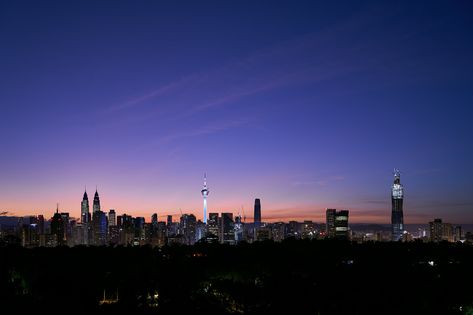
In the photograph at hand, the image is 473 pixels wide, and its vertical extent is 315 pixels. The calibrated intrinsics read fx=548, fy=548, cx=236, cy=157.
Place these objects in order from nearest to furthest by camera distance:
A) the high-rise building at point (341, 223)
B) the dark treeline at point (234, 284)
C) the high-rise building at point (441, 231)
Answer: the dark treeline at point (234, 284) → the high-rise building at point (341, 223) → the high-rise building at point (441, 231)

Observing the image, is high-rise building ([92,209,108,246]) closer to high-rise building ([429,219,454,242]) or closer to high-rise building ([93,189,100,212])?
high-rise building ([93,189,100,212])

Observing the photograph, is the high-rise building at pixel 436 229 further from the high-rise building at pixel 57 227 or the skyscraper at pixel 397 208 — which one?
the high-rise building at pixel 57 227

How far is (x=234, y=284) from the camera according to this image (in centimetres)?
2953

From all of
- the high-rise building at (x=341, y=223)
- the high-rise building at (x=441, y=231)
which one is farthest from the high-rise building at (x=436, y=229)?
the high-rise building at (x=341, y=223)

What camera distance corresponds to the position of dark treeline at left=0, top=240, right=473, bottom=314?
2300 cm

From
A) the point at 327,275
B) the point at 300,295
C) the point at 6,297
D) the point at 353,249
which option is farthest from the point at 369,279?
the point at 353,249

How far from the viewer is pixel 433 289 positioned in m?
27.5

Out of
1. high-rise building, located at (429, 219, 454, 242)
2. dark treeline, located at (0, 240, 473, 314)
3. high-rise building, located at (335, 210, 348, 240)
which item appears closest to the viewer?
dark treeline, located at (0, 240, 473, 314)

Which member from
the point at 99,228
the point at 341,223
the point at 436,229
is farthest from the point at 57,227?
the point at 436,229

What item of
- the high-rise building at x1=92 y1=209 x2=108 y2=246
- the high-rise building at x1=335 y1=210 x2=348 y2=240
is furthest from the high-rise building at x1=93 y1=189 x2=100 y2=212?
the high-rise building at x1=335 y1=210 x2=348 y2=240

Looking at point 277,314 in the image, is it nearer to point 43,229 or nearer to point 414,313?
point 414,313

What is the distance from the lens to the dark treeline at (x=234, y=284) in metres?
23.0

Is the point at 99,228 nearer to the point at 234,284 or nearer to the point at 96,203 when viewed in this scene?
the point at 96,203

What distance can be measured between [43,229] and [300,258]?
321 ft
